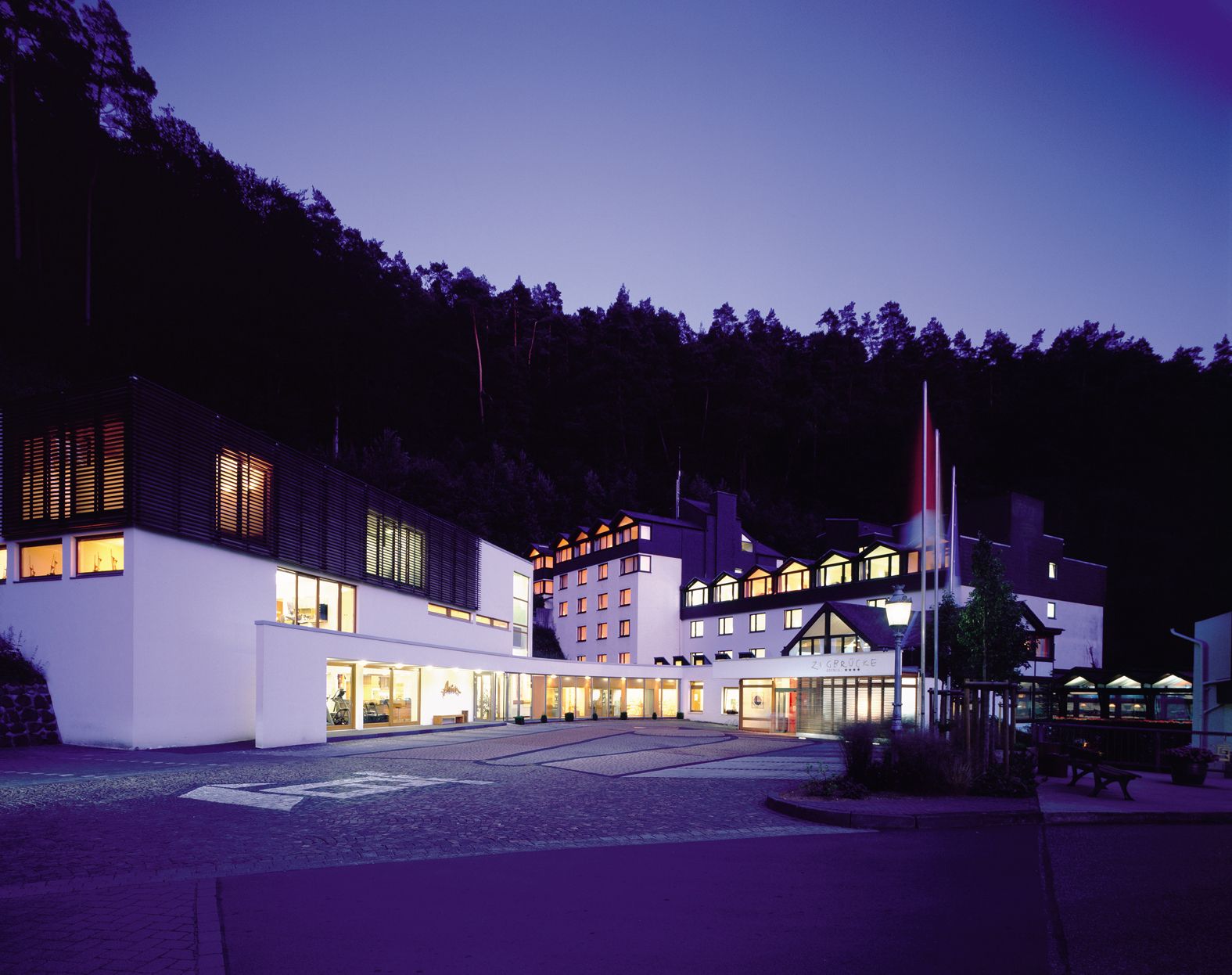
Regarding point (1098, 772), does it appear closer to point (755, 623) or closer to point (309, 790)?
point (309, 790)

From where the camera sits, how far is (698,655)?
56938 millimetres

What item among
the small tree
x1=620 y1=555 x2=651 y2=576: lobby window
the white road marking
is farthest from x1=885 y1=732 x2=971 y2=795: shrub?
x1=620 y1=555 x2=651 y2=576: lobby window

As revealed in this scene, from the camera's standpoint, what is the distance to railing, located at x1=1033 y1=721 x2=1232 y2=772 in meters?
20.8

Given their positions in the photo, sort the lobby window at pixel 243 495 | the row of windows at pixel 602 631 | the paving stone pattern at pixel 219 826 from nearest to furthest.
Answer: the paving stone pattern at pixel 219 826 → the lobby window at pixel 243 495 → the row of windows at pixel 602 631

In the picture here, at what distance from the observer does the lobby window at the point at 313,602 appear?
96.2 feet

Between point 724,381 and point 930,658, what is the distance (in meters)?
52.9

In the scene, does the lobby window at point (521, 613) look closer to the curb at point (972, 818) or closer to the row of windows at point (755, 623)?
the row of windows at point (755, 623)

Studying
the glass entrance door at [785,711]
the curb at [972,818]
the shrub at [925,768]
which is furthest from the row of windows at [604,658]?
the curb at [972,818]

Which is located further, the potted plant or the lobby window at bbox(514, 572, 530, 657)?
the lobby window at bbox(514, 572, 530, 657)

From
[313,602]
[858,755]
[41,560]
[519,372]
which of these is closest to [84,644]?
[41,560]

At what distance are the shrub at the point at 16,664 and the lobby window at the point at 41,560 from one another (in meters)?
1.58

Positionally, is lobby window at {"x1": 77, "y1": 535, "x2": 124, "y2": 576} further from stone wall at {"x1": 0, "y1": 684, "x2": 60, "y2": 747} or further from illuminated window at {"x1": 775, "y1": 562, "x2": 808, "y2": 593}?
illuminated window at {"x1": 775, "y1": 562, "x2": 808, "y2": 593}

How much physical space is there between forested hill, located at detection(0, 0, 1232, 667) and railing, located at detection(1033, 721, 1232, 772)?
40.6 metres

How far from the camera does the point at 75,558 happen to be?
23641 mm
